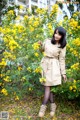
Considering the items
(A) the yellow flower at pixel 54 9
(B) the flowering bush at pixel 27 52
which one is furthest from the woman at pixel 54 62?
(A) the yellow flower at pixel 54 9

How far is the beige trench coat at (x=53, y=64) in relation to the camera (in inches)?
205

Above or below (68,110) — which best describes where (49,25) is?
above

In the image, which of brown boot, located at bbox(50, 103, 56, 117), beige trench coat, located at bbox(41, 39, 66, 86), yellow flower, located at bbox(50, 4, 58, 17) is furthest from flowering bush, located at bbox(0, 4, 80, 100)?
brown boot, located at bbox(50, 103, 56, 117)

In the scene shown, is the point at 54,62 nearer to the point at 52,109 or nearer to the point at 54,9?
the point at 52,109

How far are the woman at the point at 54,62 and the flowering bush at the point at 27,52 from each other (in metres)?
0.14

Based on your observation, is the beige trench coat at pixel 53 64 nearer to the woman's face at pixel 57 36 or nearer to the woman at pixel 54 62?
the woman at pixel 54 62

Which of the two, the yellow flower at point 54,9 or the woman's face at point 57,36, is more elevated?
the yellow flower at point 54,9

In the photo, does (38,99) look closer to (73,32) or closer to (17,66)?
(17,66)

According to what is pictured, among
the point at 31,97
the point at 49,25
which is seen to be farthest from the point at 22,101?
the point at 49,25

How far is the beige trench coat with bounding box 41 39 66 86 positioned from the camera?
17.1 feet

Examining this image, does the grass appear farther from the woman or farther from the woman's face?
the woman's face

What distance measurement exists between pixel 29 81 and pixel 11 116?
0.70 m

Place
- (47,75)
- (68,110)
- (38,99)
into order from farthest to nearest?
(38,99) < (68,110) < (47,75)

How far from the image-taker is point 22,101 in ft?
19.8
